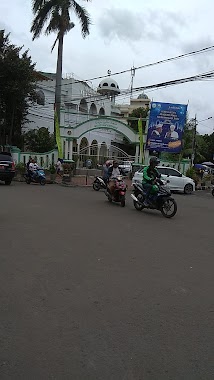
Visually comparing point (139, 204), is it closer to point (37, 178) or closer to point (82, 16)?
point (37, 178)

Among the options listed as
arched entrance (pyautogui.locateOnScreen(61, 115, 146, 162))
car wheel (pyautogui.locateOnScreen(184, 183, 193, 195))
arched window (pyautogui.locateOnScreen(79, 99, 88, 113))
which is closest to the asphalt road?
car wheel (pyautogui.locateOnScreen(184, 183, 193, 195))

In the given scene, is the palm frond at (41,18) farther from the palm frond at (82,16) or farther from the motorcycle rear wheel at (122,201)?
the motorcycle rear wheel at (122,201)

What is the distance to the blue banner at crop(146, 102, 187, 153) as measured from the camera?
25.2m

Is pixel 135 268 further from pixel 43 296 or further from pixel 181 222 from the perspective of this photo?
pixel 181 222

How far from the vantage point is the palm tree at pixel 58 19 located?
1063 inches

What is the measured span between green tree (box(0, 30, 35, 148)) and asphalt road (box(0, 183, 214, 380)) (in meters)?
20.1

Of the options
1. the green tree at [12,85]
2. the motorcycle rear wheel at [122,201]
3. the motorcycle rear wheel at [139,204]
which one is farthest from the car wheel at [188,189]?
the green tree at [12,85]

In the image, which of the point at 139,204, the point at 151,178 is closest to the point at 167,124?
the point at 139,204

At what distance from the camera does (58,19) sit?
26.9m

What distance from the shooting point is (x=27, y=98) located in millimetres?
29703

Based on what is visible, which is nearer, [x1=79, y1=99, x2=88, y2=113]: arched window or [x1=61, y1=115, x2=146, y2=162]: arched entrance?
[x1=61, y1=115, x2=146, y2=162]: arched entrance

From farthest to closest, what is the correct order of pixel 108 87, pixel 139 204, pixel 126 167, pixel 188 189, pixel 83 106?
pixel 108 87, pixel 83 106, pixel 126 167, pixel 188 189, pixel 139 204

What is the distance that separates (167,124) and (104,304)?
72.9 feet

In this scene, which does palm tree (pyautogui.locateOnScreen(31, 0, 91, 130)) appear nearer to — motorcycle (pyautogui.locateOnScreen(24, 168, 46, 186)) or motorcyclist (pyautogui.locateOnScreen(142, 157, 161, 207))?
motorcycle (pyautogui.locateOnScreen(24, 168, 46, 186))
